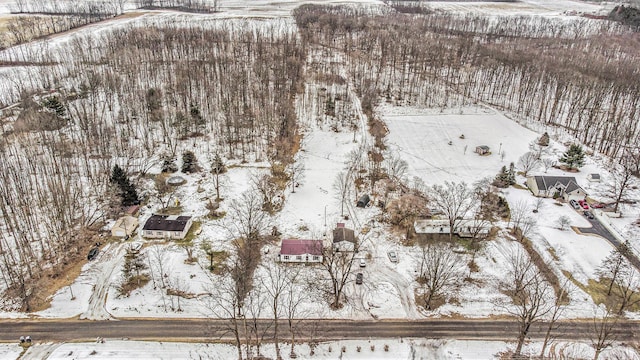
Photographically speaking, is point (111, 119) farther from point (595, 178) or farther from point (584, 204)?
point (595, 178)

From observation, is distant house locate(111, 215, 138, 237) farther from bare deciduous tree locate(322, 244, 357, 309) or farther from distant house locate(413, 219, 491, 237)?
distant house locate(413, 219, 491, 237)

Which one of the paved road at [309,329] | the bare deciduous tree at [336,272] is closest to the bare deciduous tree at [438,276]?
the paved road at [309,329]

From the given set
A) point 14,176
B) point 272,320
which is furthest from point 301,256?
point 14,176

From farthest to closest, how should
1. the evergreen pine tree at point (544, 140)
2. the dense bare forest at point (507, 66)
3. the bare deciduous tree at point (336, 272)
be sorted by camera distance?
the dense bare forest at point (507, 66) < the evergreen pine tree at point (544, 140) < the bare deciduous tree at point (336, 272)

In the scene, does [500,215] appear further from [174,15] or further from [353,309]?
[174,15]

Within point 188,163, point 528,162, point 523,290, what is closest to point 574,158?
point 528,162

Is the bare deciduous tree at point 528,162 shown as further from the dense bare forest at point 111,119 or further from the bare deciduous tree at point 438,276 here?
the dense bare forest at point 111,119

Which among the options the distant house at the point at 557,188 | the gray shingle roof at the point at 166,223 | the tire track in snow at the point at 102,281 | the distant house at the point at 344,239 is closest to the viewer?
the tire track in snow at the point at 102,281
